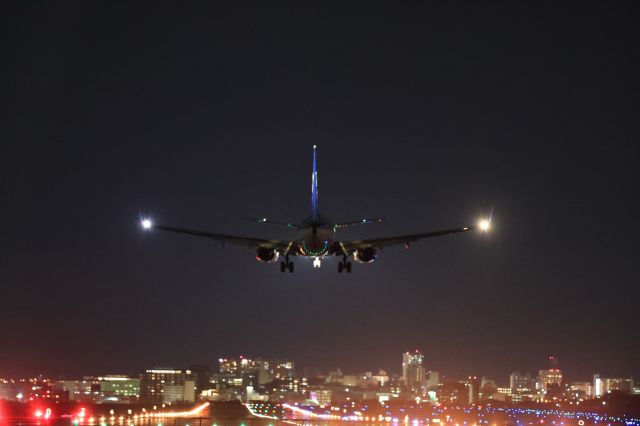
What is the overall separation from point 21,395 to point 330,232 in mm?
123069

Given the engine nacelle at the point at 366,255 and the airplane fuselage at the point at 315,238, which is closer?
the airplane fuselage at the point at 315,238

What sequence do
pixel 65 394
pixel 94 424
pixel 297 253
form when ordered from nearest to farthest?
1. pixel 297 253
2. pixel 94 424
3. pixel 65 394

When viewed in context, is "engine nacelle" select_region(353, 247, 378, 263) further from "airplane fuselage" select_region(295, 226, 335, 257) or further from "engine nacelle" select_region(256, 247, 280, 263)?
"engine nacelle" select_region(256, 247, 280, 263)

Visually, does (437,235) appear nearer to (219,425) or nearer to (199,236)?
(199,236)

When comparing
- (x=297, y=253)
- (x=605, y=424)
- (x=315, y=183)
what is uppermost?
(x=315, y=183)

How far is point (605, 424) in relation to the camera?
143m

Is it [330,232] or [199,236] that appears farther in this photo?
[199,236]

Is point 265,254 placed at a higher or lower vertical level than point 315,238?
lower

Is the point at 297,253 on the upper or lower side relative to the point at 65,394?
upper

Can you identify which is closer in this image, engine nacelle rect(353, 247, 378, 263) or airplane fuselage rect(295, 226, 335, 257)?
airplane fuselage rect(295, 226, 335, 257)

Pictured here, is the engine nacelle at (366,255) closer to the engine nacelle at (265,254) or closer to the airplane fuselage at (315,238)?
the airplane fuselage at (315,238)

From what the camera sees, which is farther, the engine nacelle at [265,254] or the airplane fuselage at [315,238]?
the engine nacelle at [265,254]

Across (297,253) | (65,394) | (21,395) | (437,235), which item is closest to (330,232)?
(297,253)

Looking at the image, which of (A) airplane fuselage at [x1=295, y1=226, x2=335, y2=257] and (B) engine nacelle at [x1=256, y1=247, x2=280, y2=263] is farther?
(B) engine nacelle at [x1=256, y1=247, x2=280, y2=263]
